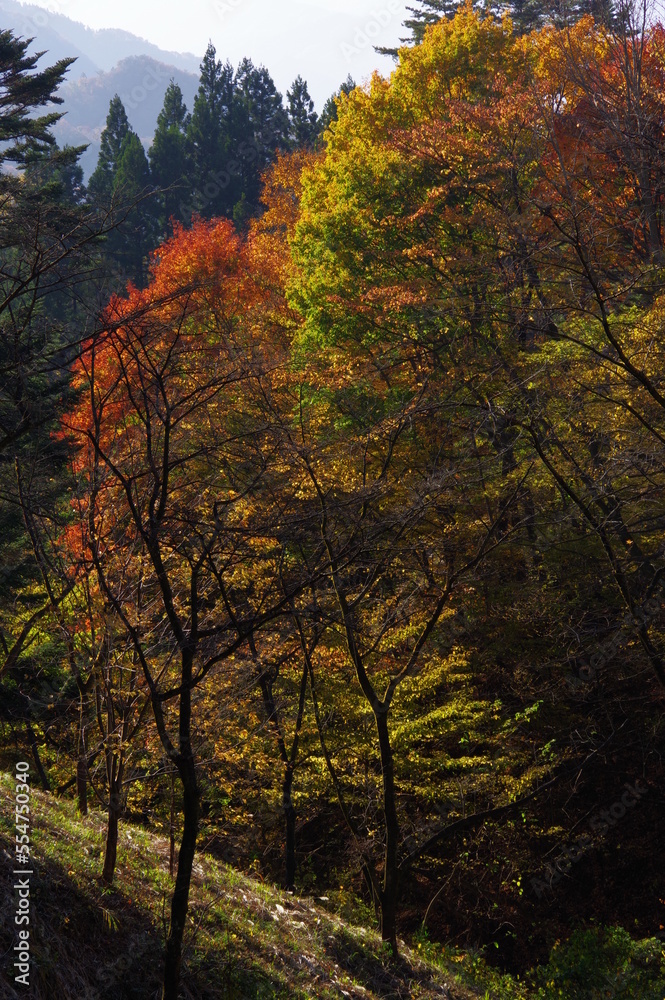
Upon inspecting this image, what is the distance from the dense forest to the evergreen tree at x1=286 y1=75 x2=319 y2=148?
118 feet

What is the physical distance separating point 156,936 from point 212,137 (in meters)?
57.3

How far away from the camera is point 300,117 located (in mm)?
57719

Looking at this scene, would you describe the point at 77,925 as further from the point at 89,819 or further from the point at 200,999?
the point at 89,819

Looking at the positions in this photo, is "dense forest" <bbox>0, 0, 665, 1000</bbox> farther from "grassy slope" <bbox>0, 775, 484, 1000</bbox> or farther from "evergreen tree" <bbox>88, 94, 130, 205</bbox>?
"evergreen tree" <bbox>88, 94, 130, 205</bbox>

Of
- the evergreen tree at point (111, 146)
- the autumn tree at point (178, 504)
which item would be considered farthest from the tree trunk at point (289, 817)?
the evergreen tree at point (111, 146)

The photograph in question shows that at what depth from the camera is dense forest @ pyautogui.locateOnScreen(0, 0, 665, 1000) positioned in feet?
24.2

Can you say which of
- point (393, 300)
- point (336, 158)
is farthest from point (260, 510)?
point (336, 158)

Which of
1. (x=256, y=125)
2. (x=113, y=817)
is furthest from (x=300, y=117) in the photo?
(x=113, y=817)

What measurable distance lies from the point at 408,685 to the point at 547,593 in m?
3.27

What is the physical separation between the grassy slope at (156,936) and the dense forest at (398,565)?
0.18ft

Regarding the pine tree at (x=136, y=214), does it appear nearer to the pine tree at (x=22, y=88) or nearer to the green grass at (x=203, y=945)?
the pine tree at (x=22, y=88)

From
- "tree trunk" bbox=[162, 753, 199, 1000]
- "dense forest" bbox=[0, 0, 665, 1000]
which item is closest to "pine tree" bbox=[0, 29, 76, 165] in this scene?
"dense forest" bbox=[0, 0, 665, 1000]

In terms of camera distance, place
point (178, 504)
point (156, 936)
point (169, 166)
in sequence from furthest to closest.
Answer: point (169, 166)
point (156, 936)
point (178, 504)

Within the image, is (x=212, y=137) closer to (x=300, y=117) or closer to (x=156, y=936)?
(x=300, y=117)
